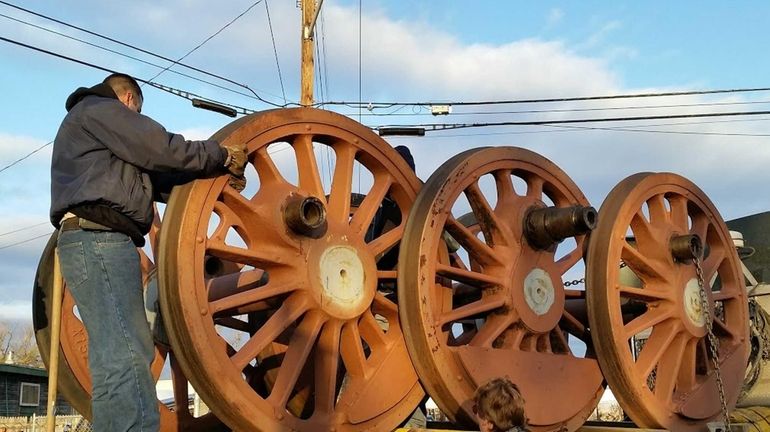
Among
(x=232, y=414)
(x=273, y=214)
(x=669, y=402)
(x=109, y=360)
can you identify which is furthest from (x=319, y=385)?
(x=669, y=402)

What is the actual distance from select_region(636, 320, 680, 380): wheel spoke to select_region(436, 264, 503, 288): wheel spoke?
→ 1.17 m

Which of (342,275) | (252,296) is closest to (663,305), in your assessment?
(342,275)

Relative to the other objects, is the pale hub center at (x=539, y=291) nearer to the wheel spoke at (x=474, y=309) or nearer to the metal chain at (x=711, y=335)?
the wheel spoke at (x=474, y=309)

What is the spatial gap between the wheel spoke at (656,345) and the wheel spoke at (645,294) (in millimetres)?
177

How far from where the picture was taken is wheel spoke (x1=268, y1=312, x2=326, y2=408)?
4.37m

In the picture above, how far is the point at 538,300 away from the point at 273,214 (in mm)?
1880

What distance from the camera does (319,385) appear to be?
15.2 ft

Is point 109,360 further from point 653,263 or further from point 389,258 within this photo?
point 653,263

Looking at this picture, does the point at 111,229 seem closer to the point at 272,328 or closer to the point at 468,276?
the point at 272,328

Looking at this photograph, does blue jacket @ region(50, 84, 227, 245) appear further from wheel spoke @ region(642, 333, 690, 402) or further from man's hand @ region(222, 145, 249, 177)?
wheel spoke @ region(642, 333, 690, 402)

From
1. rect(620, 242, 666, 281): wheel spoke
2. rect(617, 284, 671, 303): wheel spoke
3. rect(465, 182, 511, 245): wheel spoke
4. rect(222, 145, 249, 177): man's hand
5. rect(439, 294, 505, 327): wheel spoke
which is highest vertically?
rect(222, 145, 249, 177): man's hand

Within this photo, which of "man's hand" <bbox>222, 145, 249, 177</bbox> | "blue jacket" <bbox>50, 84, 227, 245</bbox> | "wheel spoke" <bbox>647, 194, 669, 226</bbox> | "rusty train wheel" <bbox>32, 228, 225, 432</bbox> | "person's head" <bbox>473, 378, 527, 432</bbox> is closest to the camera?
"blue jacket" <bbox>50, 84, 227, 245</bbox>

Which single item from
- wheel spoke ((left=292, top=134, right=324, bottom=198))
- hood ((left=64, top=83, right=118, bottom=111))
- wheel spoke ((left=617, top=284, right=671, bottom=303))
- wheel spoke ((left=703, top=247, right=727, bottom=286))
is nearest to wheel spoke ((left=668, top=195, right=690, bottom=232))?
wheel spoke ((left=703, top=247, right=727, bottom=286))

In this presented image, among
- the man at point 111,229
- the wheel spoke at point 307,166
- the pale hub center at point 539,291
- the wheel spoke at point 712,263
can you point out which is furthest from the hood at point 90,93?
the wheel spoke at point 712,263
